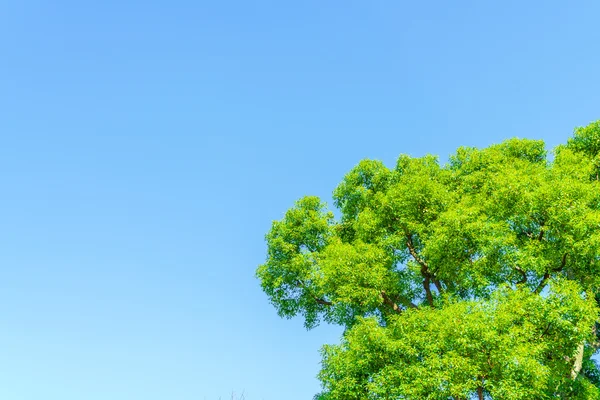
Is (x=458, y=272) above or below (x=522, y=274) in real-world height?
above

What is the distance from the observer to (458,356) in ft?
51.8

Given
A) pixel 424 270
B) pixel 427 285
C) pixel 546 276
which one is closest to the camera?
pixel 546 276

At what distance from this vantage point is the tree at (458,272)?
15922mm

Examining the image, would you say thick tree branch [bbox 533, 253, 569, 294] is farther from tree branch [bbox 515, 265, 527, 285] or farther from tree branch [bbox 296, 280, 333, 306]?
tree branch [bbox 296, 280, 333, 306]

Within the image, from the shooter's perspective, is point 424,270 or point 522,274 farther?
point 424,270

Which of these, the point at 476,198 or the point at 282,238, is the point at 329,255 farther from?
the point at 476,198

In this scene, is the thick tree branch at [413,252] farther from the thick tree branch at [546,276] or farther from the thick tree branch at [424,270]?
the thick tree branch at [546,276]

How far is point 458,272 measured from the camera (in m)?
20.1

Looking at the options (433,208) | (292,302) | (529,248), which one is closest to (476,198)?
(433,208)

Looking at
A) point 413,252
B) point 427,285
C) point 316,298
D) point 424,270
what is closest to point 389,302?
point 427,285

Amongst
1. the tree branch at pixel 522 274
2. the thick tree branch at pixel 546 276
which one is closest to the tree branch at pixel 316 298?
the tree branch at pixel 522 274

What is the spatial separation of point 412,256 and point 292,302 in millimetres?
6578

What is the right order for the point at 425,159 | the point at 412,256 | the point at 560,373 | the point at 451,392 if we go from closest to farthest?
the point at 451,392, the point at 560,373, the point at 412,256, the point at 425,159

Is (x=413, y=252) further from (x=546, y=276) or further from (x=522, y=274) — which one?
(x=546, y=276)
